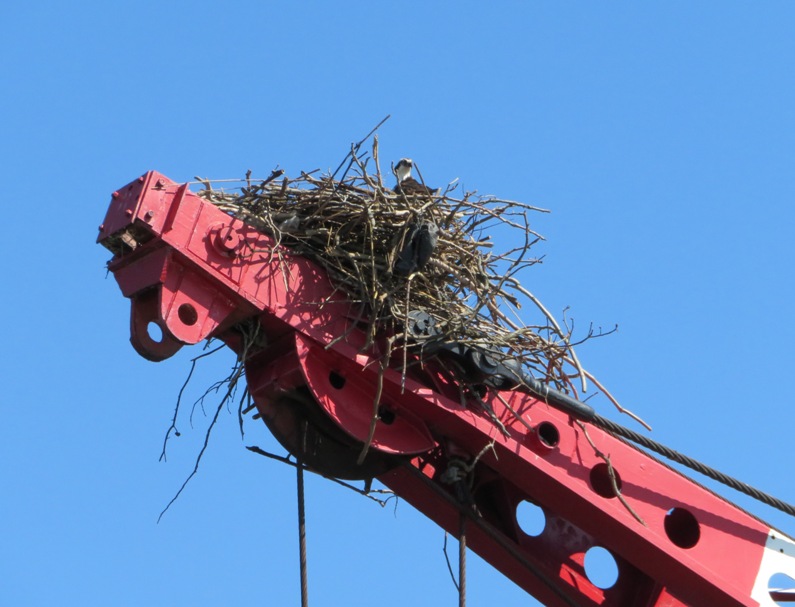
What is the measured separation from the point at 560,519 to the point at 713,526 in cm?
55

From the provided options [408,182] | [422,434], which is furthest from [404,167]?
[422,434]

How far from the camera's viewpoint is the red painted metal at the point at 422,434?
241 inches

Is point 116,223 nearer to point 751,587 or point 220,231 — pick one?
point 220,231

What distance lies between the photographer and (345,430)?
630 cm

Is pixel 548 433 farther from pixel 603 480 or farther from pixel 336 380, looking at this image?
pixel 336 380

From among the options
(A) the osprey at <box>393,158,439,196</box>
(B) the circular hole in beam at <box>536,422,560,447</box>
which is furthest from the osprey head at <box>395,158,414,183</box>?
(B) the circular hole in beam at <box>536,422,560,447</box>

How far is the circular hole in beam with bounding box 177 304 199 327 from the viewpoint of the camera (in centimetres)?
611

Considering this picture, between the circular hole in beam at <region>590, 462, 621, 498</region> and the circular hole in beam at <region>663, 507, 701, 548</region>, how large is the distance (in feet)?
0.73

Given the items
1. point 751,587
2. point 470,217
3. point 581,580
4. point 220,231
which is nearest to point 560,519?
point 581,580

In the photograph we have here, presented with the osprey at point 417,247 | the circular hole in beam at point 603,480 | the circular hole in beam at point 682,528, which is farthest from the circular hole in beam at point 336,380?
the circular hole in beam at point 682,528

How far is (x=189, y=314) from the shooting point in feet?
20.1

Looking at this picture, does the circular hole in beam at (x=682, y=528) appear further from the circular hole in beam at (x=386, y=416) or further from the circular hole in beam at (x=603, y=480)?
the circular hole in beam at (x=386, y=416)

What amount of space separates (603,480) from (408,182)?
1290 millimetres

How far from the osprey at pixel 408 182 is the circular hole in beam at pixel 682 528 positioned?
1455 mm
